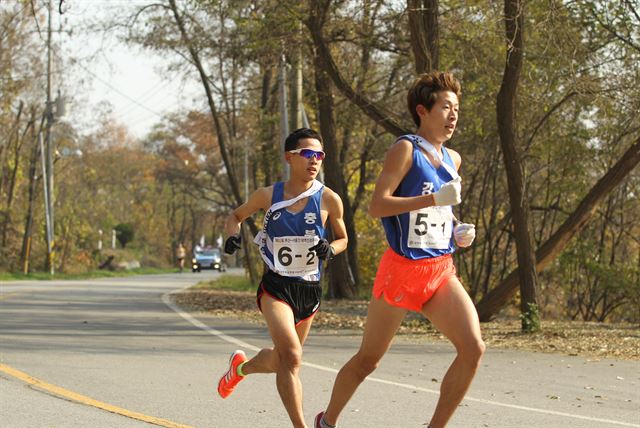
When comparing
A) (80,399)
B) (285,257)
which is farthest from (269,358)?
(80,399)

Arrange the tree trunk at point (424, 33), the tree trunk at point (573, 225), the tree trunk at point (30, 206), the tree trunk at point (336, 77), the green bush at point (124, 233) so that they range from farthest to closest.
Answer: the green bush at point (124, 233)
the tree trunk at point (30, 206)
the tree trunk at point (336, 77)
the tree trunk at point (424, 33)
the tree trunk at point (573, 225)

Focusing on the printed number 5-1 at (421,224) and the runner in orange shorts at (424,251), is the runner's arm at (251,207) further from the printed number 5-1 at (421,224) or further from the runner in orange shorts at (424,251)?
the printed number 5-1 at (421,224)

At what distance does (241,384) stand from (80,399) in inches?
65.6

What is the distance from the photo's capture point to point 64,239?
59.5m

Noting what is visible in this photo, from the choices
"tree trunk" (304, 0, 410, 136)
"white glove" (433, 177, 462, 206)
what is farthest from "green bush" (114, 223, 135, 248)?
"white glove" (433, 177, 462, 206)

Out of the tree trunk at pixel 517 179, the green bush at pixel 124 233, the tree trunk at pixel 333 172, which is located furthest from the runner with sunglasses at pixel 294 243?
the green bush at pixel 124 233

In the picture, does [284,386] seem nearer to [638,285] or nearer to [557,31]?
[557,31]

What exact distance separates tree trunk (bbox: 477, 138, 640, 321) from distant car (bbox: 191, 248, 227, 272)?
191ft

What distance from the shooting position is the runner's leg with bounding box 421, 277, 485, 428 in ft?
20.8

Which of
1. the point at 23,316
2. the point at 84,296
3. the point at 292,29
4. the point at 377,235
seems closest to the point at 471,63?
the point at 292,29

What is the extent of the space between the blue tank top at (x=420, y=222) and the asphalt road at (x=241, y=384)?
2030mm

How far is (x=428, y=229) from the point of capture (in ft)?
21.5

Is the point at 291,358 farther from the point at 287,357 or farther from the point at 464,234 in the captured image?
the point at 464,234

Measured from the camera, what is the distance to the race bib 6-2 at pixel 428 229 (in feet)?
21.5
